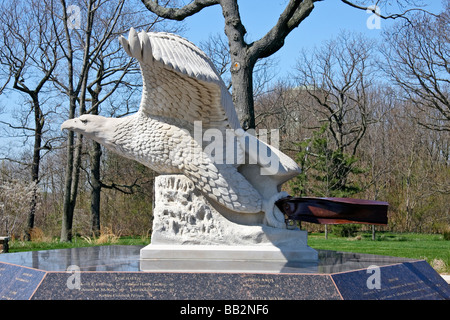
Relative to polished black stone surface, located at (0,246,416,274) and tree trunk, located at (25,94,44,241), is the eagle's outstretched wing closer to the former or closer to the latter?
polished black stone surface, located at (0,246,416,274)

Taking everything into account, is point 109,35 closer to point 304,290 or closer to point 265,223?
point 265,223

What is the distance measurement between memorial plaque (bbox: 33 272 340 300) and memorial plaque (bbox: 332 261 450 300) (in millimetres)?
226

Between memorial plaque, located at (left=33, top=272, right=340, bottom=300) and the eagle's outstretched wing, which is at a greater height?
the eagle's outstretched wing

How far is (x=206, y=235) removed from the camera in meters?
4.97

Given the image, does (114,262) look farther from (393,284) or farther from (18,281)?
(393,284)

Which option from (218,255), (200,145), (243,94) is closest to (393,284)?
(218,255)

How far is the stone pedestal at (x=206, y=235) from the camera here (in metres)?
4.80

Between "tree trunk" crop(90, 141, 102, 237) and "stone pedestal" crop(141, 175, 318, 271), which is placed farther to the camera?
"tree trunk" crop(90, 141, 102, 237)

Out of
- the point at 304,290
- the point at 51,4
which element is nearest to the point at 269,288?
the point at 304,290

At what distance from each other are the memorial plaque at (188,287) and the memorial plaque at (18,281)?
0.37 feet

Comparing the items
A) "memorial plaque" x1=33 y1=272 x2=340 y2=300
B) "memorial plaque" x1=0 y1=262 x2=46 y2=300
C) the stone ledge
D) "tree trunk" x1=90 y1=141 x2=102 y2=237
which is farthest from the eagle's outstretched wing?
"tree trunk" x1=90 y1=141 x2=102 y2=237

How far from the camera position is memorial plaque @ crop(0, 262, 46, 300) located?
3.78 meters
